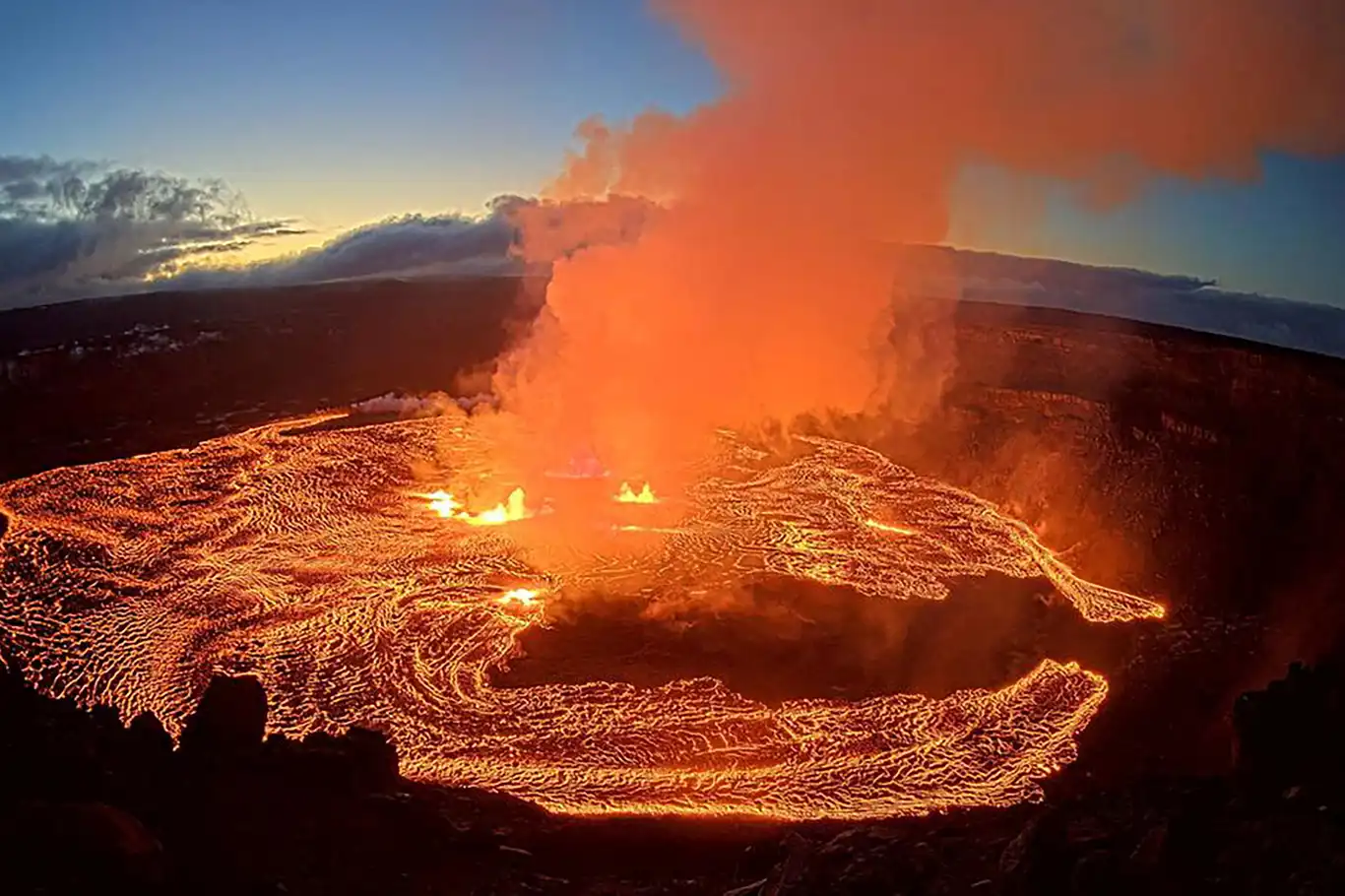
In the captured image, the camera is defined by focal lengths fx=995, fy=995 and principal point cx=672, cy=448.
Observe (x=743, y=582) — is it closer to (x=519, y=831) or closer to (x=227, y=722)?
(x=519, y=831)

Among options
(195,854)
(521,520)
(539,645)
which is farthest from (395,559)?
(195,854)

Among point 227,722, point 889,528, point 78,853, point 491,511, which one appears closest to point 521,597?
point 491,511

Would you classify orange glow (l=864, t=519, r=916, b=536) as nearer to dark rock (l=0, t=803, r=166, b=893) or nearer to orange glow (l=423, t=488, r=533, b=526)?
orange glow (l=423, t=488, r=533, b=526)

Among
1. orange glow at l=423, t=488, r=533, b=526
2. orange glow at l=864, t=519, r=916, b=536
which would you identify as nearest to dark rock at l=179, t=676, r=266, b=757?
orange glow at l=423, t=488, r=533, b=526

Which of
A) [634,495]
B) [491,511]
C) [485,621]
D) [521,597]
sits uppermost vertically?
[634,495]

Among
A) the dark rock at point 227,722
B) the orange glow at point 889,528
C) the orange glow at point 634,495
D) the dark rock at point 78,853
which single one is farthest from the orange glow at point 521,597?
the dark rock at point 78,853

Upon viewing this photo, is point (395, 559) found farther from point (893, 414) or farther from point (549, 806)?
point (893, 414)

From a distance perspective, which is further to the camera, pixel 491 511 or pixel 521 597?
pixel 491 511
